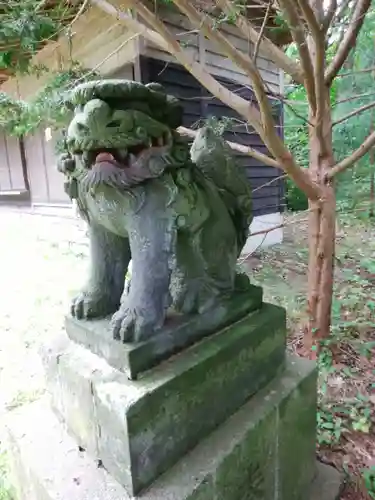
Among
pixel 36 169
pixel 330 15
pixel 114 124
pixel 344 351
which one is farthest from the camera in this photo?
pixel 36 169

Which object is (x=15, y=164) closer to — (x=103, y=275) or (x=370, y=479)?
(x=103, y=275)

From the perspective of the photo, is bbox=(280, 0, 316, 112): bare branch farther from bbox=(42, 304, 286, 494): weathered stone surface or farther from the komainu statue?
bbox=(42, 304, 286, 494): weathered stone surface

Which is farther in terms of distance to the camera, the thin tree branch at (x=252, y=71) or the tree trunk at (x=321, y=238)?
the tree trunk at (x=321, y=238)

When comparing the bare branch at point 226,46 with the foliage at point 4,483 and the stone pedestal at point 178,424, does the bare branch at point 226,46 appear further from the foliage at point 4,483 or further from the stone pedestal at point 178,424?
the foliage at point 4,483

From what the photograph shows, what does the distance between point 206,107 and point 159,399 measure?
3876 millimetres

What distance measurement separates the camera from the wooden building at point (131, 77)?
140 inches

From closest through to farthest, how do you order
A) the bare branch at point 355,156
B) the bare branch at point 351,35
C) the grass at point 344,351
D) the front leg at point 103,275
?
the front leg at point 103,275 → the grass at point 344,351 → the bare branch at point 351,35 → the bare branch at point 355,156

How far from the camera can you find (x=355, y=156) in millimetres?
1932

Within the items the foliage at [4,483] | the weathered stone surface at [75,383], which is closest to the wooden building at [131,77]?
the weathered stone surface at [75,383]

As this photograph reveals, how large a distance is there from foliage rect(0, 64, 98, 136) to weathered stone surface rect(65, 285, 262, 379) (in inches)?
71.6

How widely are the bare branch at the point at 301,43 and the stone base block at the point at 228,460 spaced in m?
1.32

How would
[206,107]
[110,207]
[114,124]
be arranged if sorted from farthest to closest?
[206,107] < [110,207] < [114,124]

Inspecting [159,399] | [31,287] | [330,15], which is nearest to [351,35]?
[330,15]

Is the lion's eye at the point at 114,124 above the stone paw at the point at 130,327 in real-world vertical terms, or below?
above
